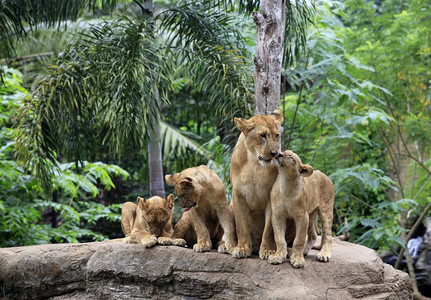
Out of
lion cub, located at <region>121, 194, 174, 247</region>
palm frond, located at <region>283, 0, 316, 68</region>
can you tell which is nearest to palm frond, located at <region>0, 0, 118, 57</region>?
palm frond, located at <region>283, 0, 316, 68</region>

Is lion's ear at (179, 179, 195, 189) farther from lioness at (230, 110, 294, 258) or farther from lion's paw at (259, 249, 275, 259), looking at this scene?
lion's paw at (259, 249, 275, 259)

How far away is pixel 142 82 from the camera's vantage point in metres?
6.84

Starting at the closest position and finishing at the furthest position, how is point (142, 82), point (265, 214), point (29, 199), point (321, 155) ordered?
point (265, 214) → point (142, 82) → point (321, 155) → point (29, 199)

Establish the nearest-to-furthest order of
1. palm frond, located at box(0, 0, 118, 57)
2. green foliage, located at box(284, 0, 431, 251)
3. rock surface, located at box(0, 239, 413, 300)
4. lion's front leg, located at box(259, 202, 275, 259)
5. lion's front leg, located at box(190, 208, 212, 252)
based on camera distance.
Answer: rock surface, located at box(0, 239, 413, 300) → lion's front leg, located at box(259, 202, 275, 259) → lion's front leg, located at box(190, 208, 212, 252) → palm frond, located at box(0, 0, 118, 57) → green foliage, located at box(284, 0, 431, 251)

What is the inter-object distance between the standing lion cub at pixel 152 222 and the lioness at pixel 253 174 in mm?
918

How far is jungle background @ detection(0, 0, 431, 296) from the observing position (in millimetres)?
7117

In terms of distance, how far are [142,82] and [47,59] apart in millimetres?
8801

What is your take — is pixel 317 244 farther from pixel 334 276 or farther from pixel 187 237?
pixel 187 237

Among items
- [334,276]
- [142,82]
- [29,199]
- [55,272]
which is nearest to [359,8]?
[142,82]

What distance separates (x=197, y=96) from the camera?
12758 millimetres

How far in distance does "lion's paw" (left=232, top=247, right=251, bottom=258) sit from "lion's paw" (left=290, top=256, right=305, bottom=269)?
20.1 inches

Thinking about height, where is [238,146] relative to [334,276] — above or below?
above

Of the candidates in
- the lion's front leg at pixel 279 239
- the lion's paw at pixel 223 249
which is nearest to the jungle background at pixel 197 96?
the lion's paw at pixel 223 249

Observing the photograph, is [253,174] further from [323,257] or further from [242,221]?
[323,257]
